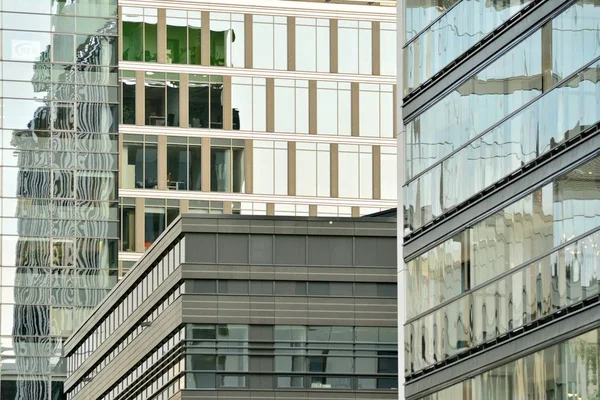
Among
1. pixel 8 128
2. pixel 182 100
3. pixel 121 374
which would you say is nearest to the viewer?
pixel 121 374

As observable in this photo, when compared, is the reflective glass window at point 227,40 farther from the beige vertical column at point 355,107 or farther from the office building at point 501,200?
the office building at point 501,200

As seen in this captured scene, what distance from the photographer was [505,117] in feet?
127

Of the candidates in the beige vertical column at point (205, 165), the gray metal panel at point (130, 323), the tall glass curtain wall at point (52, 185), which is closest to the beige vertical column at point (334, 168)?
the beige vertical column at point (205, 165)

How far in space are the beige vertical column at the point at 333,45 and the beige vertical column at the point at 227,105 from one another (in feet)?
18.5

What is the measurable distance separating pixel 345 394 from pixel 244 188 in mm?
36343

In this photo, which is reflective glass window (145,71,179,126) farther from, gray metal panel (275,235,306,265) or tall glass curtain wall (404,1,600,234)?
tall glass curtain wall (404,1,600,234)

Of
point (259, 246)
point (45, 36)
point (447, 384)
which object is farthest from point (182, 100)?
point (447, 384)

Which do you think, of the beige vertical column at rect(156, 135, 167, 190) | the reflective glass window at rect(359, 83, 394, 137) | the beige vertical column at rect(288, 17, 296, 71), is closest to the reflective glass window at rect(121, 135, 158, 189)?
the beige vertical column at rect(156, 135, 167, 190)

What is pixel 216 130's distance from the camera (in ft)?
333

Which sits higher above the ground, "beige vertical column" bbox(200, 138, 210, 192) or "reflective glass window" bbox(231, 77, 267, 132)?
"reflective glass window" bbox(231, 77, 267, 132)

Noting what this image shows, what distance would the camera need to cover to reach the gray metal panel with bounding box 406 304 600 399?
3438 cm

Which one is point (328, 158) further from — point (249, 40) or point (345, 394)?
point (345, 394)

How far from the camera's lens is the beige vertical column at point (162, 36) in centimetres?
10131

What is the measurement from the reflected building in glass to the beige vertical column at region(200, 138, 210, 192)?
54mm
